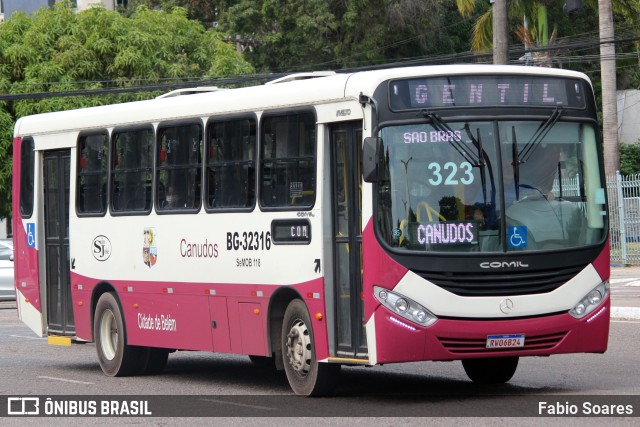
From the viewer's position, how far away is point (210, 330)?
48.4 ft

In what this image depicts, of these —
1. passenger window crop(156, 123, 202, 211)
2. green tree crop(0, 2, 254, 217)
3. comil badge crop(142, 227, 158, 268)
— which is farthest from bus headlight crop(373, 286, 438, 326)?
green tree crop(0, 2, 254, 217)

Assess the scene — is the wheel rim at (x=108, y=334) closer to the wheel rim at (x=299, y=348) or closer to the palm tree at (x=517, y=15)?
the wheel rim at (x=299, y=348)

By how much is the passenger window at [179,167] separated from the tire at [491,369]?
11.1 ft

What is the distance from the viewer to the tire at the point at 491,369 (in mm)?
13789

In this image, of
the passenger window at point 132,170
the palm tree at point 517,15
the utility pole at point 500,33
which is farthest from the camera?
the palm tree at point 517,15

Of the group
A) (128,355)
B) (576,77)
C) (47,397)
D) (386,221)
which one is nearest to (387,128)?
(386,221)

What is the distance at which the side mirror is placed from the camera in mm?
11969

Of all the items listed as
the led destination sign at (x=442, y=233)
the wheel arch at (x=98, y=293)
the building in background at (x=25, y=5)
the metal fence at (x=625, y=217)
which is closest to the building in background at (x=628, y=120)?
the metal fence at (x=625, y=217)

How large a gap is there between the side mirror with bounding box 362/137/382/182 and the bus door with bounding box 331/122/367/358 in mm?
569

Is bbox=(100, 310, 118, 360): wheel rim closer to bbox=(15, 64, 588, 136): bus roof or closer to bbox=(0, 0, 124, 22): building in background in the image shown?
bbox=(15, 64, 588, 136): bus roof

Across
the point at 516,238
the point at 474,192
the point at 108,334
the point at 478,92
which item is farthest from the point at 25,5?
the point at 516,238

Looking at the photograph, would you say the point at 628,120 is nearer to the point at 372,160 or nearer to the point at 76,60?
the point at 76,60

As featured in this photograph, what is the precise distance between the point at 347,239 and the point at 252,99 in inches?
86.5

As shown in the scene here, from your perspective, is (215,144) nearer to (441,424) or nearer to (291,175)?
(291,175)
